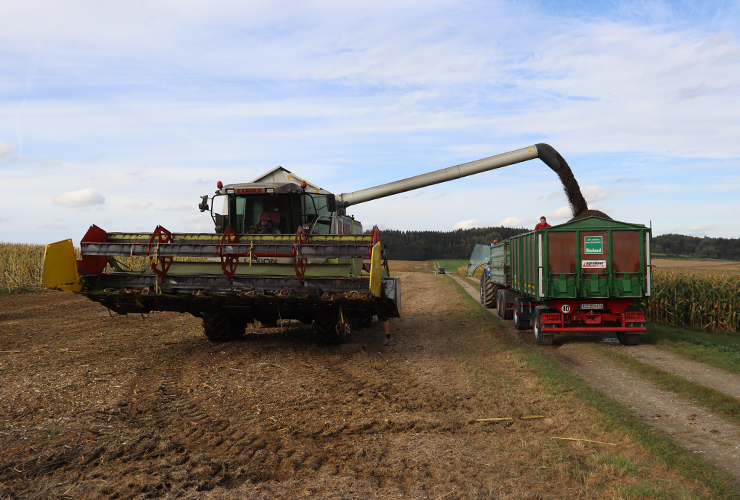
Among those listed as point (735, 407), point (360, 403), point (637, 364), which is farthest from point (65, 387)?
point (637, 364)

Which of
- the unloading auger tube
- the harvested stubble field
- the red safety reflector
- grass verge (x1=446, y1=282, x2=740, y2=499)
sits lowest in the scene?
grass verge (x1=446, y1=282, x2=740, y2=499)

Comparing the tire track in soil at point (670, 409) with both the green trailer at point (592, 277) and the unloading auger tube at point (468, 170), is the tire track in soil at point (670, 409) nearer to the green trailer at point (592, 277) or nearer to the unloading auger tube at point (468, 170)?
the green trailer at point (592, 277)

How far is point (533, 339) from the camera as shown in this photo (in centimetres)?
1245

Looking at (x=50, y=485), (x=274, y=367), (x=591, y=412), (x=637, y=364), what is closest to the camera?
(x=50, y=485)

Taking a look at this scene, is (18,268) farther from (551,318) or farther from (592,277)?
(592,277)

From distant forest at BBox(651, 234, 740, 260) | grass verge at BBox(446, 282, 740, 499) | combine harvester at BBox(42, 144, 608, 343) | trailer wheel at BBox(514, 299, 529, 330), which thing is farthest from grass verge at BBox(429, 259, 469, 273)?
grass verge at BBox(446, 282, 740, 499)

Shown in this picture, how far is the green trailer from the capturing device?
11.3 metres

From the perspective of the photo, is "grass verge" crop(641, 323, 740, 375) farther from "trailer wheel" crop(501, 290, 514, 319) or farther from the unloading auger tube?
the unloading auger tube

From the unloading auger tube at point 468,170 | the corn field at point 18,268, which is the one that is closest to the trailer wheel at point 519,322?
the unloading auger tube at point 468,170

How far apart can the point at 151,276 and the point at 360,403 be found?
449cm

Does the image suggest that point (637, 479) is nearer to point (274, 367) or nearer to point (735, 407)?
point (735, 407)

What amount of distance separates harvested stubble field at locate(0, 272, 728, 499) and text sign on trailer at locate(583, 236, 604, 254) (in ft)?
11.8

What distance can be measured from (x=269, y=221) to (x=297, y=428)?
19.6ft

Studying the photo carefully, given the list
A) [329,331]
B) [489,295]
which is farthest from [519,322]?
[329,331]
